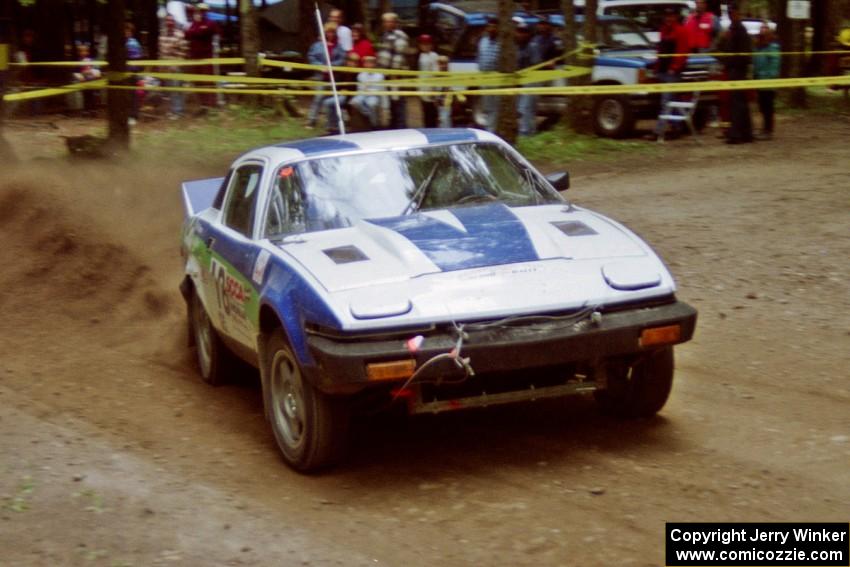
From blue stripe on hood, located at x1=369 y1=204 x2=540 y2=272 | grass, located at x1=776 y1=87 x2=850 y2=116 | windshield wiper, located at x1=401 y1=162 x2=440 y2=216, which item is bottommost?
grass, located at x1=776 y1=87 x2=850 y2=116

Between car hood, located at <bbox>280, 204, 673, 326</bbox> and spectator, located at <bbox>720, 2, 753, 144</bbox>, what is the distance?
11507 mm

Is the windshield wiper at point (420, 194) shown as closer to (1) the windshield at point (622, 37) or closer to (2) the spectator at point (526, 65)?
(2) the spectator at point (526, 65)

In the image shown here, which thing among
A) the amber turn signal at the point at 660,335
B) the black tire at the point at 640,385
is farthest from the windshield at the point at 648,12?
the amber turn signal at the point at 660,335

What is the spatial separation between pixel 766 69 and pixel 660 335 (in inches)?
592

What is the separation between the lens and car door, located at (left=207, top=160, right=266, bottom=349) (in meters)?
6.95

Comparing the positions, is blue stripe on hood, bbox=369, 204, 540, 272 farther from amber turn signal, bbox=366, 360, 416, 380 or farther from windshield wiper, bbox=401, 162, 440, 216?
amber turn signal, bbox=366, 360, 416, 380

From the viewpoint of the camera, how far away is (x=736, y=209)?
1273 cm

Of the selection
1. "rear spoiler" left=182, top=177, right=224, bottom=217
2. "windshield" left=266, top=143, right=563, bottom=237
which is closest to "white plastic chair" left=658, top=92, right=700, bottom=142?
"rear spoiler" left=182, top=177, right=224, bottom=217

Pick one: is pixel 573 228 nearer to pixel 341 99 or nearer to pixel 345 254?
pixel 345 254

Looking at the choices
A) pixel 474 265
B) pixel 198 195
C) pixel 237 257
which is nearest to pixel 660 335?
pixel 474 265

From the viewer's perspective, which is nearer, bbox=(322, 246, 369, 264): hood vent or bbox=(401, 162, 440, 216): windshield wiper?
bbox=(322, 246, 369, 264): hood vent

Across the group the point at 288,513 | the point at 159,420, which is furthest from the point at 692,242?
the point at 288,513

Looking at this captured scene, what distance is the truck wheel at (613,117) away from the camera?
19.2m

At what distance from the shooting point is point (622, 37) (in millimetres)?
20234
